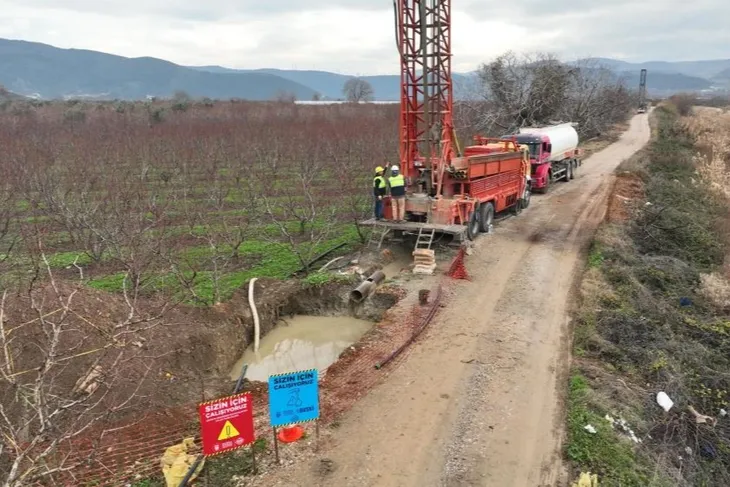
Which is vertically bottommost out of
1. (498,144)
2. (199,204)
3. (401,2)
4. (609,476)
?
(609,476)

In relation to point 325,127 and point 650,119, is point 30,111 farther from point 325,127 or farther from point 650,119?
point 650,119

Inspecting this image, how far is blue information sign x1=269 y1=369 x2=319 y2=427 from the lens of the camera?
710cm

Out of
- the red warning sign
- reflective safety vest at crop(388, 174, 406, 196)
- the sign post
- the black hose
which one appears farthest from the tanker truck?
the red warning sign

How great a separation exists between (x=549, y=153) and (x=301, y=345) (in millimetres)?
18290

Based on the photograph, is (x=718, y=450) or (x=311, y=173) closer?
(x=718, y=450)

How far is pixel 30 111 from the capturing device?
6119 cm

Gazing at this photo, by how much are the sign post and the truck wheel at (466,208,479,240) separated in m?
11.4

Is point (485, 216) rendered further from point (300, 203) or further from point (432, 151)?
point (300, 203)

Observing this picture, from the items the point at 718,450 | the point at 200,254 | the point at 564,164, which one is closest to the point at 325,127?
the point at 564,164

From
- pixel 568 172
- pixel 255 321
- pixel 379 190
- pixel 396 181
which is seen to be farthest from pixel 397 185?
pixel 568 172

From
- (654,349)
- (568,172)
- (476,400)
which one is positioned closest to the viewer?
(476,400)

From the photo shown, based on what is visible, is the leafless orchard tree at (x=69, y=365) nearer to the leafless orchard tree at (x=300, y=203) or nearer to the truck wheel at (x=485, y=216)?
the leafless orchard tree at (x=300, y=203)

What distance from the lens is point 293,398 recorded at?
722 cm

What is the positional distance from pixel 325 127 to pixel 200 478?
40.8m
